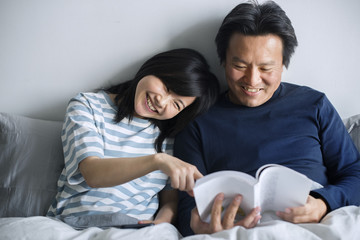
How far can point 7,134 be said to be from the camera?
4.09ft

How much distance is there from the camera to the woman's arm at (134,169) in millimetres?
892

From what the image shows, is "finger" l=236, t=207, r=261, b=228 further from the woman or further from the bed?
the woman

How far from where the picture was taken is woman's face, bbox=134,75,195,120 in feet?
3.84

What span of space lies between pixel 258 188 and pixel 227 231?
0.14 meters

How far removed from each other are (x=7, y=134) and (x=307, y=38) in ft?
4.24

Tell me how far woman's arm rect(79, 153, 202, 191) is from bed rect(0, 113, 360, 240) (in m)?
0.14

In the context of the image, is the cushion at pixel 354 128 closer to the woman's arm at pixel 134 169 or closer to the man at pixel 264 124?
the man at pixel 264 124

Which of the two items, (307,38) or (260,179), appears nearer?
(260,179)

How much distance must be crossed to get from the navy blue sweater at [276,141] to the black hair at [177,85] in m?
0.05

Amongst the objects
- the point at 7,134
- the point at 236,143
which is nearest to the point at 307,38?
the point at 236,143

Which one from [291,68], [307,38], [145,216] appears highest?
[307,38]

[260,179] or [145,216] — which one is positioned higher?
[260,179]

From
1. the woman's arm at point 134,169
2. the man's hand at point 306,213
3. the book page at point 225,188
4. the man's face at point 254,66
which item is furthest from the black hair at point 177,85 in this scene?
the man's hand at point 306,213

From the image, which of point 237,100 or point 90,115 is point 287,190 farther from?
point 90,115
